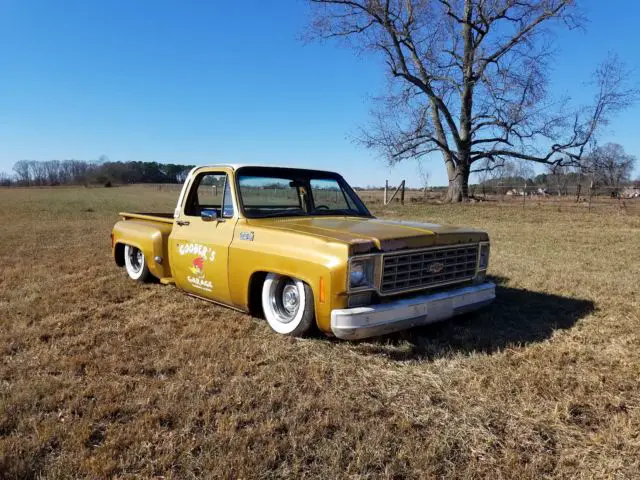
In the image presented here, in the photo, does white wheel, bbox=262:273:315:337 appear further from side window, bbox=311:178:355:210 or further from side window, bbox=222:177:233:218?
side window, bbox=311:178:355:210

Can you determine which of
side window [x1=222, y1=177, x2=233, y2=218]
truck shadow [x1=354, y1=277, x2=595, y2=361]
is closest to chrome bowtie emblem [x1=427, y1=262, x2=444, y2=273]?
truck shadow [x1=354, y1=277, x2=595, y2=361]

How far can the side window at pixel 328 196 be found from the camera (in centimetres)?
547

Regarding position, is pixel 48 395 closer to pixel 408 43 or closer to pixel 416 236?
pixel 416 236

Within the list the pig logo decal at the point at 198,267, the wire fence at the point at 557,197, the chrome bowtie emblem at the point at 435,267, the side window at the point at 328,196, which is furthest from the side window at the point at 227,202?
the wire fence at the point at 557,197

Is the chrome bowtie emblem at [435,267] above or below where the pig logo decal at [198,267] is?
above

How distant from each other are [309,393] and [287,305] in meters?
1.24

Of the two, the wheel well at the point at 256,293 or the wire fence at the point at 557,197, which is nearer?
the wheel well at the point at 256,293

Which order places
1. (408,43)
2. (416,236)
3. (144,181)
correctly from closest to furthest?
1. (416,236)
2. (408,43)
3. (144,181)

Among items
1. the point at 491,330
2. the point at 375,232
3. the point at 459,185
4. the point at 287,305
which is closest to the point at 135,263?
the point at 287,305

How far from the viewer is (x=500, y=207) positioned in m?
21.4

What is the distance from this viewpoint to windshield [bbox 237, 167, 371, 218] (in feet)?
16.1

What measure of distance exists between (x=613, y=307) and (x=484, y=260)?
73.8 inches

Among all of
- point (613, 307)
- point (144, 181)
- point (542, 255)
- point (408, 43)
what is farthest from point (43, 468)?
point (144, 181)

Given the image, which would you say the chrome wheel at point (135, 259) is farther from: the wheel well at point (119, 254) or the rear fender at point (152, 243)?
the rear fender at point (152, 243)
